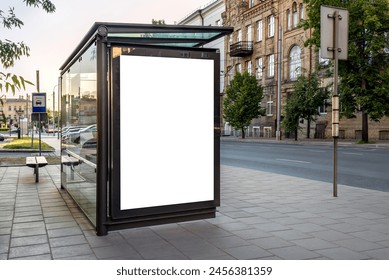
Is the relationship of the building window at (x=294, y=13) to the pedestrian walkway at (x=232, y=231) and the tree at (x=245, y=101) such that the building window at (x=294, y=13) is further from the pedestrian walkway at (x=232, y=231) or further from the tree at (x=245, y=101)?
the pedestrian walkway at (x=232, y=231)

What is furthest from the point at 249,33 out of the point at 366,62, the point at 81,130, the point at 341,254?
the point at 341,254

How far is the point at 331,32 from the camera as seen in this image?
28.0 feet

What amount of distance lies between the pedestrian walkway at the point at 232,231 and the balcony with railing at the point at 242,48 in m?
44.1

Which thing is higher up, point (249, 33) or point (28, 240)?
point (249, 33)

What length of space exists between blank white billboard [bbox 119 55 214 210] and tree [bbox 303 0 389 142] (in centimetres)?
2482

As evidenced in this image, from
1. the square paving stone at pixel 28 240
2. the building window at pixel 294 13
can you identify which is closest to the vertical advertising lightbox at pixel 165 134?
the square paving stone at pixel 28 240

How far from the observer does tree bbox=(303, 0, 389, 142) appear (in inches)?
1120

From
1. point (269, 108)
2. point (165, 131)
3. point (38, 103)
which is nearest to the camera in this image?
point (165, 131)

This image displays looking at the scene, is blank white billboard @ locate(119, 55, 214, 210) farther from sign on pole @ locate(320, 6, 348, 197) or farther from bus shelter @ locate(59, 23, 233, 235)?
sign on pole @ locate(320, 6, 348, 197)

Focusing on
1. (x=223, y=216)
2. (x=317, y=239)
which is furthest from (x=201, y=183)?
(x=317, y=239)

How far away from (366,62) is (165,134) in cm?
2724

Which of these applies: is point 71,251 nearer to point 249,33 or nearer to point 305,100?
point 305,100

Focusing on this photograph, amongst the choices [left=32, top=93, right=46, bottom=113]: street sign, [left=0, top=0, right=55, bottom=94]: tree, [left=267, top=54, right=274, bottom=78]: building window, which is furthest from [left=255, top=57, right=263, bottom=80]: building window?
[left=0, top=0, right=55, bottom=94]: tree
